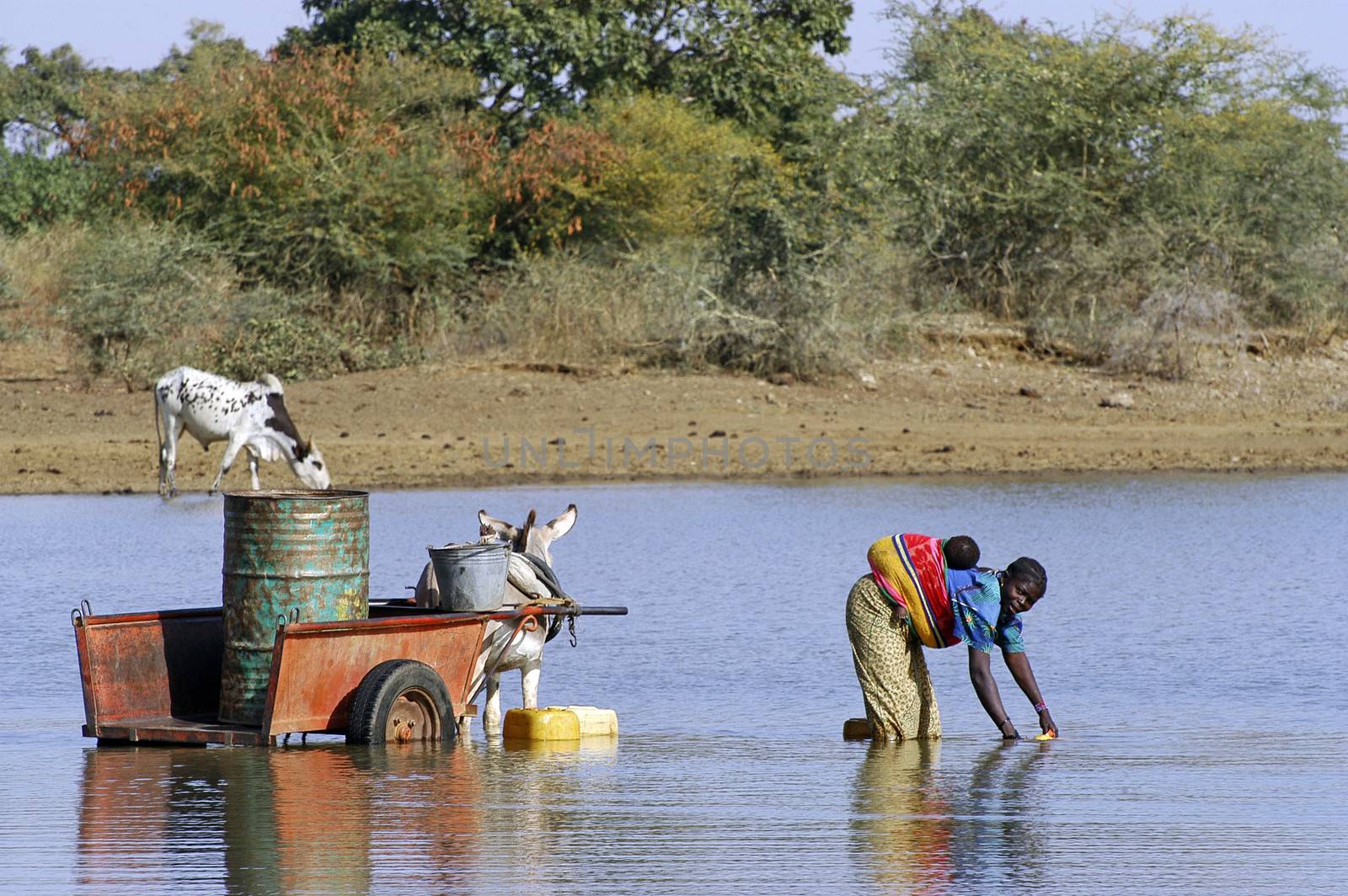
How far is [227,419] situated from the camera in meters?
21.0

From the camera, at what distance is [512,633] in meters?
8.97

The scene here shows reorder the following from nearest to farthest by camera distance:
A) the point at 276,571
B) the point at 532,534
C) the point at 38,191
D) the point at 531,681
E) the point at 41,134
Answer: the point at 276,571 < the point at 531,681 < the point at 532,534 < the point at 38,191 < the point at 41,134

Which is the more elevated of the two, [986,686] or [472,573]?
[472,573]

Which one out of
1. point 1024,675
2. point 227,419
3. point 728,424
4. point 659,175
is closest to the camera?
point 1024,675

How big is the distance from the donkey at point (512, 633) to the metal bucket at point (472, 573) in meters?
0.12

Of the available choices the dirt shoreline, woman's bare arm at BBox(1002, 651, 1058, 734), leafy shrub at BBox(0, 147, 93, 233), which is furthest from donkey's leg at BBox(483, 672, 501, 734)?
leafy shrub at BBox(0, 147, 93, 233)

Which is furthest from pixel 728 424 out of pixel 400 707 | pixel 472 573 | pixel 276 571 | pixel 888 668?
pixel 276 571

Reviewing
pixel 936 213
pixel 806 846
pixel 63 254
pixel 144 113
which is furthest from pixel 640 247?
pixel 806 846

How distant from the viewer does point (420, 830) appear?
7.12 metres

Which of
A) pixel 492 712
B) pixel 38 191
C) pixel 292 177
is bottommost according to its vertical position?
pixel 492 712

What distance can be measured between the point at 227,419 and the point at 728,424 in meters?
6.07

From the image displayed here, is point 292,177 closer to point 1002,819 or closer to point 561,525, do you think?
point 561,525

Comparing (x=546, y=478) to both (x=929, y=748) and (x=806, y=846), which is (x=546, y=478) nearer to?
(x=929, y=748)

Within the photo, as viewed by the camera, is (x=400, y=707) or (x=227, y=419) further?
(x=227, y=419)
